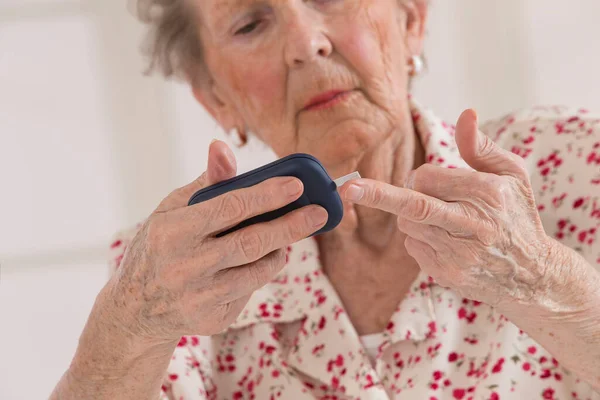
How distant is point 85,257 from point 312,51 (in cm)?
131

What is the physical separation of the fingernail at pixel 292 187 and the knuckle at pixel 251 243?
0.07 m

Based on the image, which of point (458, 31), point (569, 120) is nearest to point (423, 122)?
point (569, 120)

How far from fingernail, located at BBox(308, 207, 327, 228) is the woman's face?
0.38m

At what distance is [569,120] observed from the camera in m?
1.45

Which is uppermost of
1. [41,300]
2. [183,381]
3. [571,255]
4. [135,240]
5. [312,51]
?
[312,51]

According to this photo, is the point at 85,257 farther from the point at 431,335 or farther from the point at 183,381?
the point at 431,335

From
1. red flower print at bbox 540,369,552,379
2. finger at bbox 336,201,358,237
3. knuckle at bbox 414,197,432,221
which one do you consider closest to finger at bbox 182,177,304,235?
knuckle at bbox 414,197,432,221

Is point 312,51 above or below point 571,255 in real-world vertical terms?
above

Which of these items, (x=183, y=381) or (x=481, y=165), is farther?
(x=183, y=381)

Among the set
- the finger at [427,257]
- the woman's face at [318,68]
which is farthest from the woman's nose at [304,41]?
the finger at [427,257]

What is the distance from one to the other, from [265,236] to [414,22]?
0.78 metres

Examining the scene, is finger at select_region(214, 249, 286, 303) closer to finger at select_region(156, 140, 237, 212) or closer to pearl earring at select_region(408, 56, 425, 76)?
finger at select_region(156, 140, 237, 212)

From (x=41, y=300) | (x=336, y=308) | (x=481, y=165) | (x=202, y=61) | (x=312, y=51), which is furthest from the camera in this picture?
(x=41, y=300)

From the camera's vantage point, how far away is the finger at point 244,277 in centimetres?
96
